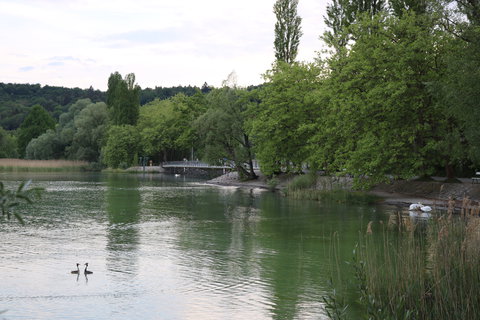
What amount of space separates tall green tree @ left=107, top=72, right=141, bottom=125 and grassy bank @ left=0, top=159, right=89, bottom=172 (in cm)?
963

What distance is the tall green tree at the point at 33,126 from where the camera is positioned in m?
110

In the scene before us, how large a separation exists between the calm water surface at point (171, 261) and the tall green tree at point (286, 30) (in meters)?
26.2

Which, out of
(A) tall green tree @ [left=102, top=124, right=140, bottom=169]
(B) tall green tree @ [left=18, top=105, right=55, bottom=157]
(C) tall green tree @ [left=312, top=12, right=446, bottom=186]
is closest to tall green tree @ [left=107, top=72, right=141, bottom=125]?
(A) tall green tree @ [left=102, top=124, right=140, bottom=169]

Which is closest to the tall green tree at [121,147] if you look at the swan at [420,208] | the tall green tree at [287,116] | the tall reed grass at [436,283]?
the tall green tree at [287,116]

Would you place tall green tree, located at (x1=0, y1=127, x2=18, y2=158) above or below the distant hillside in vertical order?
below

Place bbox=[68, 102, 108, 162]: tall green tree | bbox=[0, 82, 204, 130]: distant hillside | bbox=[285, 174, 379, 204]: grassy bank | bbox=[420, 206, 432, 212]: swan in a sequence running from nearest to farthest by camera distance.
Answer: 1. bbox=[420, 206, 432, 212]: swan
2. bbox=[285, 174, 379, 204]: grassy bank
3. bbox=[68, 102, 108, 162]: tall green tree
4. bbox=[0, 82, 204, 130]: distant hillside

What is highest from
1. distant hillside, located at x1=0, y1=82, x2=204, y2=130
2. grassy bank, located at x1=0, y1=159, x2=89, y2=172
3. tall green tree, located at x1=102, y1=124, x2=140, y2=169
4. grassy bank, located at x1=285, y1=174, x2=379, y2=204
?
distant hillside, located at x1=0, y1=82, x2=204, y2=130

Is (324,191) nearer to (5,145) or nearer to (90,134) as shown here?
→ (90,134)

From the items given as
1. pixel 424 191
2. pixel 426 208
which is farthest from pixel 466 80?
pixel 424 191

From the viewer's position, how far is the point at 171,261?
49.0 ft

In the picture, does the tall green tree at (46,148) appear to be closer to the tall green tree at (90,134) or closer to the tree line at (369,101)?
the tall green tree at (90,134)

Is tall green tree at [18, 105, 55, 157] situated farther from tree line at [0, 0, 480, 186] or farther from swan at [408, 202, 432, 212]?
swan at [408, 202, 432, 212]

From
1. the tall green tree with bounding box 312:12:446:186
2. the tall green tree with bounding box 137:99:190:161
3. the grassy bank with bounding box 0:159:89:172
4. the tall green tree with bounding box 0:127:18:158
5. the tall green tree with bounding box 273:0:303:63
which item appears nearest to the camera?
the tall green tree with bounding box 312:12:446:186

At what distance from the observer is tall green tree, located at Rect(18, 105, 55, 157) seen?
110m
